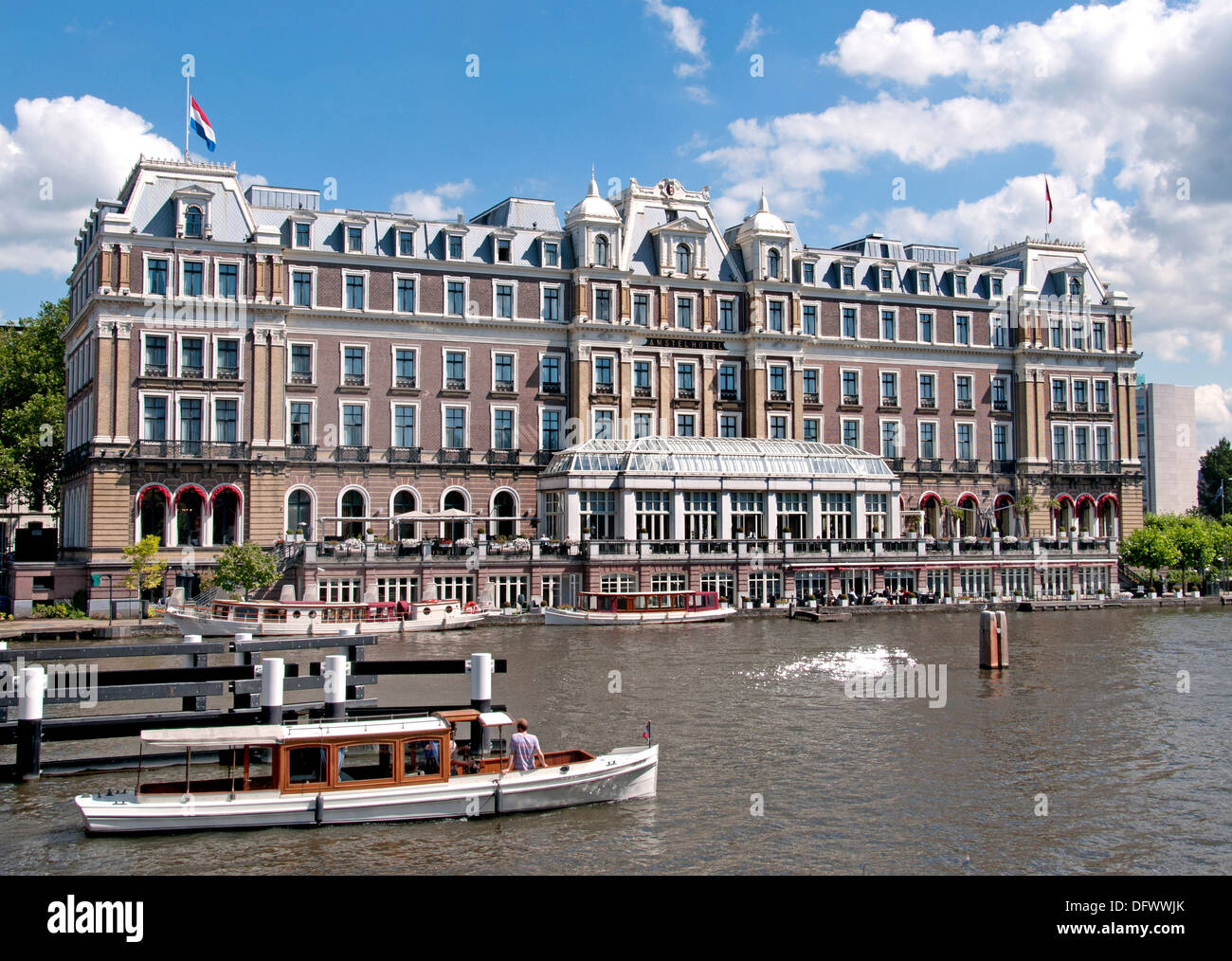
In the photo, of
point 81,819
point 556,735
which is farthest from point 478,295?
point 81,819

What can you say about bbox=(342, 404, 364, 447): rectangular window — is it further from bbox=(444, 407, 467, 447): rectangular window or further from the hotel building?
bbox=(444, 407, 467, 447): rectangular window

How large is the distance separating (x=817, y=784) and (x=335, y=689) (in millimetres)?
13456

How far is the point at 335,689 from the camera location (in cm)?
3291

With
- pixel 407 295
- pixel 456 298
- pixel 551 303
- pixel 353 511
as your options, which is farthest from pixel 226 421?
pixel 551 303

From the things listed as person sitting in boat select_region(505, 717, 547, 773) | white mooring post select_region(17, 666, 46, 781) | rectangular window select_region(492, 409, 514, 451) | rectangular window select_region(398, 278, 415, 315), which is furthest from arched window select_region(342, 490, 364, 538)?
person sitting in boat select_region(505, 717, 547, 773)

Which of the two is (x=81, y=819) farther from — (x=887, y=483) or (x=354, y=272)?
(x=887, y=483)

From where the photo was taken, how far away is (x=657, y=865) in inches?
942

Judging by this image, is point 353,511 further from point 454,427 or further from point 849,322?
point 849,322

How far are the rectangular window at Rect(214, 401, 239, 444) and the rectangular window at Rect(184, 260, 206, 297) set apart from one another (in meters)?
7.08

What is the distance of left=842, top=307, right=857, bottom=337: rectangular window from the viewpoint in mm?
96062

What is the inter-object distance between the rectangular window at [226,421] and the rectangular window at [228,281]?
680 cm

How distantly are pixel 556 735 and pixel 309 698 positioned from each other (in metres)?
13.7

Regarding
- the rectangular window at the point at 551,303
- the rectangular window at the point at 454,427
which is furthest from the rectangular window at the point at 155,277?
the rectangular window at the point at 551,303
